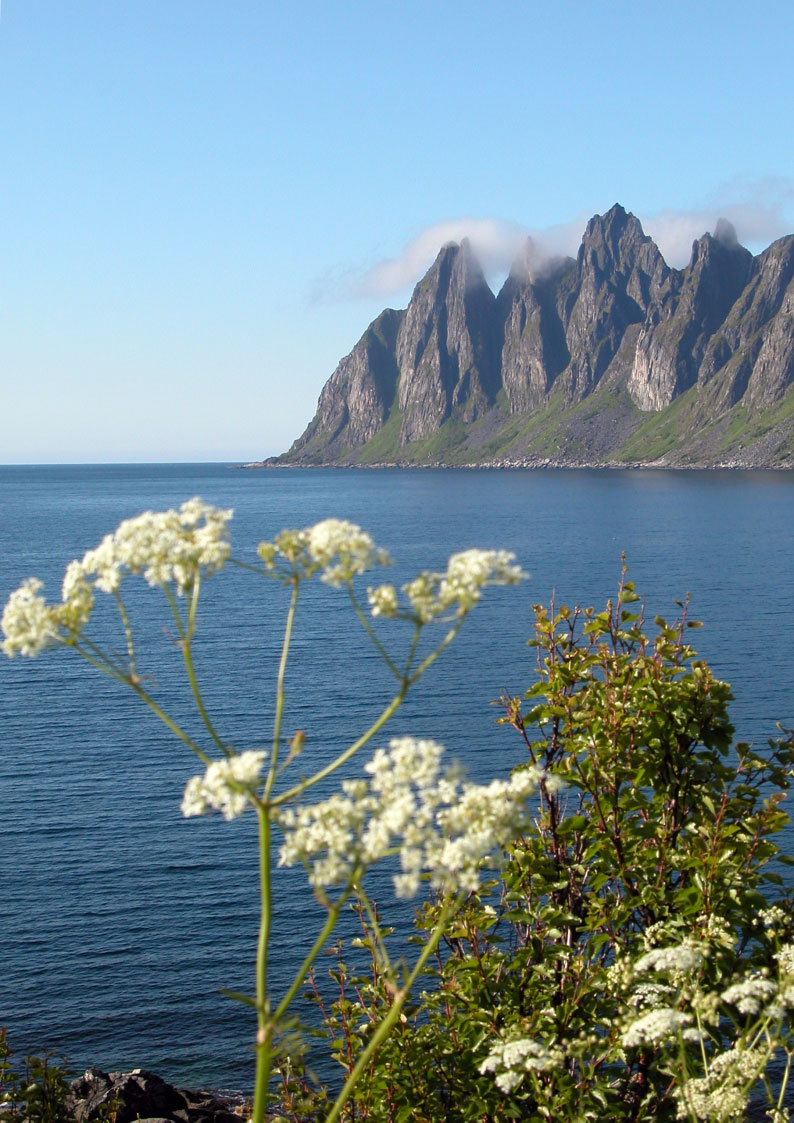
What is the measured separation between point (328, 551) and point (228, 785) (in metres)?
1.12

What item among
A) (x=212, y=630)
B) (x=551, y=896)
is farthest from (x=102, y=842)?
(x=212, y=630)

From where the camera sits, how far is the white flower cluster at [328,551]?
452 centimetres

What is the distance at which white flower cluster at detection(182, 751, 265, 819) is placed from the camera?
Result: 4137 mm

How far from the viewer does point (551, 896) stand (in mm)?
9586

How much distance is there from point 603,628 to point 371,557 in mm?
6009

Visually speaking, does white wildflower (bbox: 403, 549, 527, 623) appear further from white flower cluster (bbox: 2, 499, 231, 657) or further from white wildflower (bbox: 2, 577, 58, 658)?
white wildflower (bbox: 2, 577, 58, 658)

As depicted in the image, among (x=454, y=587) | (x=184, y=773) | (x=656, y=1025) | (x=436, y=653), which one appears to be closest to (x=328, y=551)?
(x=454, y=587)

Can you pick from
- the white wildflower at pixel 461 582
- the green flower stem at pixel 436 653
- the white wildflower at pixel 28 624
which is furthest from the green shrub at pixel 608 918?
the white wildflower at pixel 28 624

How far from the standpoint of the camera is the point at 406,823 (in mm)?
4211

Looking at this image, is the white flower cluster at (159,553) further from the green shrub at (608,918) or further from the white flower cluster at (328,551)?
the green shrub at (608,918)

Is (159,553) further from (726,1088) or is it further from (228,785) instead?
(726,1088)

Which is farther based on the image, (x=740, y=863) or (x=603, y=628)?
(x=603, y=628)

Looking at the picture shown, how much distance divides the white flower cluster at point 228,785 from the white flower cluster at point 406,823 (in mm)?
236

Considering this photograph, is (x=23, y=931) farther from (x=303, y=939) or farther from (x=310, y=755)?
(x=310, y=755)
